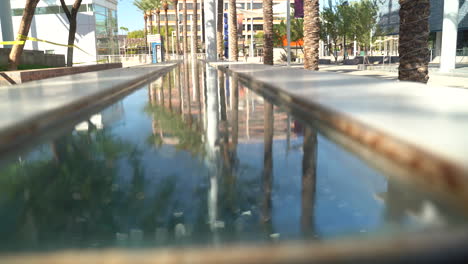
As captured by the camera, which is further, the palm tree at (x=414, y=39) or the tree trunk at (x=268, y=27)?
the tree trunk at (x=268, y=27)

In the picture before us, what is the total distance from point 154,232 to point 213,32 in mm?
26651

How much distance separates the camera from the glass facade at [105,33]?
35.1 metres

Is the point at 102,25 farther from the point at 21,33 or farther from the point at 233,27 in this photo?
the point at 21,33

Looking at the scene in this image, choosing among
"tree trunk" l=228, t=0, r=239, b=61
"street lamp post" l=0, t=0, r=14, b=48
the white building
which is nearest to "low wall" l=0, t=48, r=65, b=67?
"street lamp post" l=0, t=0, r=14, b=48

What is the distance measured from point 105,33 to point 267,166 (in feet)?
125

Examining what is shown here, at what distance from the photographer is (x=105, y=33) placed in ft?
125

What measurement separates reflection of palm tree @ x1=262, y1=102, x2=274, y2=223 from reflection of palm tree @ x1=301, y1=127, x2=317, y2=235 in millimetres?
164

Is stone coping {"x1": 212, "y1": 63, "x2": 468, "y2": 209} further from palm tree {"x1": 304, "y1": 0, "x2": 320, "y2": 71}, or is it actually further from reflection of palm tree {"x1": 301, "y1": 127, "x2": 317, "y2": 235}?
palm tree {"x1": 304, "y1": 0, "x2": 320, "y2": 71}

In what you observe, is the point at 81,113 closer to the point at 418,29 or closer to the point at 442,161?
the point at 442,161

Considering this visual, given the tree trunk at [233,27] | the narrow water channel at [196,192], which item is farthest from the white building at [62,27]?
the narrow water channel at [196,192]

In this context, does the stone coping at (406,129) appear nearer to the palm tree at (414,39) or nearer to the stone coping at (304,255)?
the stone coping at (304,255)

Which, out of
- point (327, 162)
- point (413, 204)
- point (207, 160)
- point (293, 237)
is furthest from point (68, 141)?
point (413, 204)

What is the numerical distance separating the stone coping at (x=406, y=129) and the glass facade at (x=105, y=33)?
107 feet

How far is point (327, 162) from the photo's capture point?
2867mm
